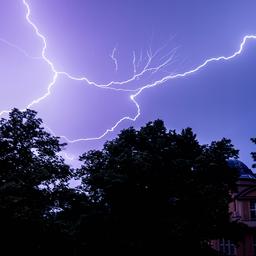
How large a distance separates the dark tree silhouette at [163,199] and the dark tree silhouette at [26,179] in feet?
9.47

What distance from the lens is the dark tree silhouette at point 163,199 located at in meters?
20.2

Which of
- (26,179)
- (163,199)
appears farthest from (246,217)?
(26,179)


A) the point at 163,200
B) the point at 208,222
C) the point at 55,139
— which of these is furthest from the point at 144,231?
the point at 55,139

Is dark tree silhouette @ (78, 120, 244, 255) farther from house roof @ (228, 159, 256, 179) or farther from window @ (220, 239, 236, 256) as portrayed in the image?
house roof @ (228, 159, 256, 179)

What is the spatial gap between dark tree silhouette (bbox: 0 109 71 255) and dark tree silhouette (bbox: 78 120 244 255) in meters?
2.89

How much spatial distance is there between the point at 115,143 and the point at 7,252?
9.62 meters

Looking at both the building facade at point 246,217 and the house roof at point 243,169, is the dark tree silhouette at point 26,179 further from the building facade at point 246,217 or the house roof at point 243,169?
the house roof at point 243,169

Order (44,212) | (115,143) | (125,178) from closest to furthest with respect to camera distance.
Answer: (125,178) < (44,212) < (115,143)

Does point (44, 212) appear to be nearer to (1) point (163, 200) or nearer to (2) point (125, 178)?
(2) point (125, 178)

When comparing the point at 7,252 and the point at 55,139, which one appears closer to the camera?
the point at 7,252

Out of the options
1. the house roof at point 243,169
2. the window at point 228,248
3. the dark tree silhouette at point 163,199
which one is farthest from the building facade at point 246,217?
the dark tree silhouette at point 163,199

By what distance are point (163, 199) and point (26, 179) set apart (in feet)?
27.9

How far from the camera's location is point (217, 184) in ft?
70.8

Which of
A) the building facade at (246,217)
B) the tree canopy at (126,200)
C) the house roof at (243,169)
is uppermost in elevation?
the house roof at (243,169)
